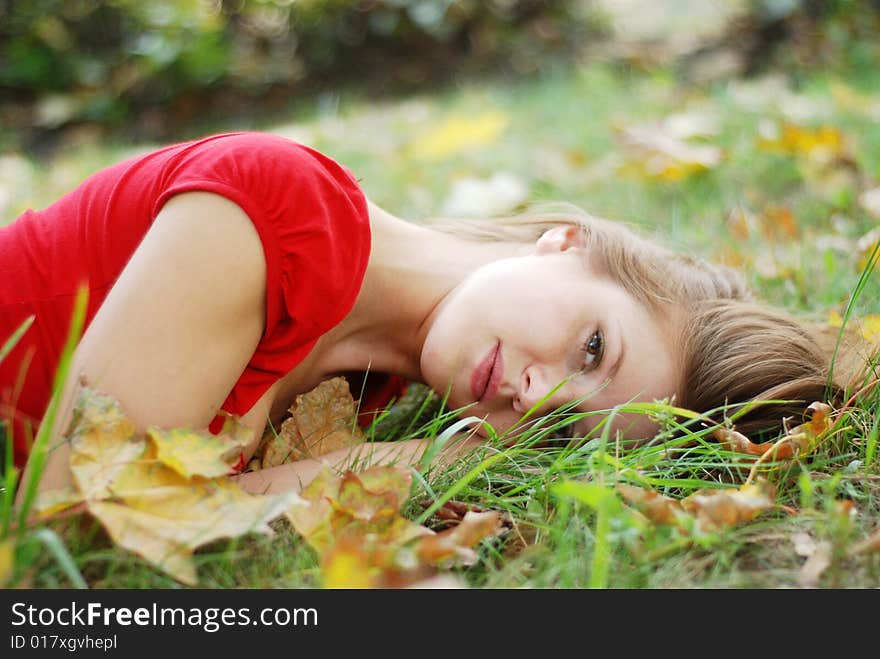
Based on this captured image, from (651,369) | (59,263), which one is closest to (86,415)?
(59,263)

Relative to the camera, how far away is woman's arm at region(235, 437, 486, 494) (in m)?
1.39

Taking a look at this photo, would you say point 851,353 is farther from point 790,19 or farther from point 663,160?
point 790,19

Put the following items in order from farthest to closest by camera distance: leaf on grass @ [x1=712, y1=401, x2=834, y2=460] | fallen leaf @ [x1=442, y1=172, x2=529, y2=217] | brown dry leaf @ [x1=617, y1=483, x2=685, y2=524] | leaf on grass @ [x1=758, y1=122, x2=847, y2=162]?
leaf on grass @ [x1=758, y1=122, x2=847, y2=162], fallen leaf @ [x1=442, y1=172, x2=529, y2=217], leaf on grass @ [x1=712, y1=401, x2=834, y2=460], brown dry leaf @ [x1=617, y1=483, x2=685, y2=524]

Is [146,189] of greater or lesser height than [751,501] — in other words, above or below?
above

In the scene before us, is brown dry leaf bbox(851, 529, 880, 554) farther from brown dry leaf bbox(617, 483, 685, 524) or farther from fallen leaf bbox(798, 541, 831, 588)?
brown dry leaf bbox(617, 483, 685, 524)

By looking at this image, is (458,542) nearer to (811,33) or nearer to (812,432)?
(812,432)

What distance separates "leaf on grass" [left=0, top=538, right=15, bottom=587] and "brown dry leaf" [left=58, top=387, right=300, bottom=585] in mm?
102

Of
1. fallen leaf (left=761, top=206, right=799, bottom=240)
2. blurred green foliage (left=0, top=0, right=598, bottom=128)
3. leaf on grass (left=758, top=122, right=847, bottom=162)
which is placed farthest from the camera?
blurred green foliage (left=0, top=0, right=598, bottom=128)

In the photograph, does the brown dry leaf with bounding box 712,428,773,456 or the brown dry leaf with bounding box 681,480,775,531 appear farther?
the brown dry leaf with bounding box 712,428,773,456

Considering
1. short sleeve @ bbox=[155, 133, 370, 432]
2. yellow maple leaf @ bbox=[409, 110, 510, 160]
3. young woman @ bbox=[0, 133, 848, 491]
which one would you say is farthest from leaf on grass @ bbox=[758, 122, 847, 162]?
short sleeve @ bbox=[155, 133, 370, 432]

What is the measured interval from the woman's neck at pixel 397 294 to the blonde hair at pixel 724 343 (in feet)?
0.75

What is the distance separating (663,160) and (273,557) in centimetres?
215

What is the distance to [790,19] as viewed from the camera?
4.50 metres

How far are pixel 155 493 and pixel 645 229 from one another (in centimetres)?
166
